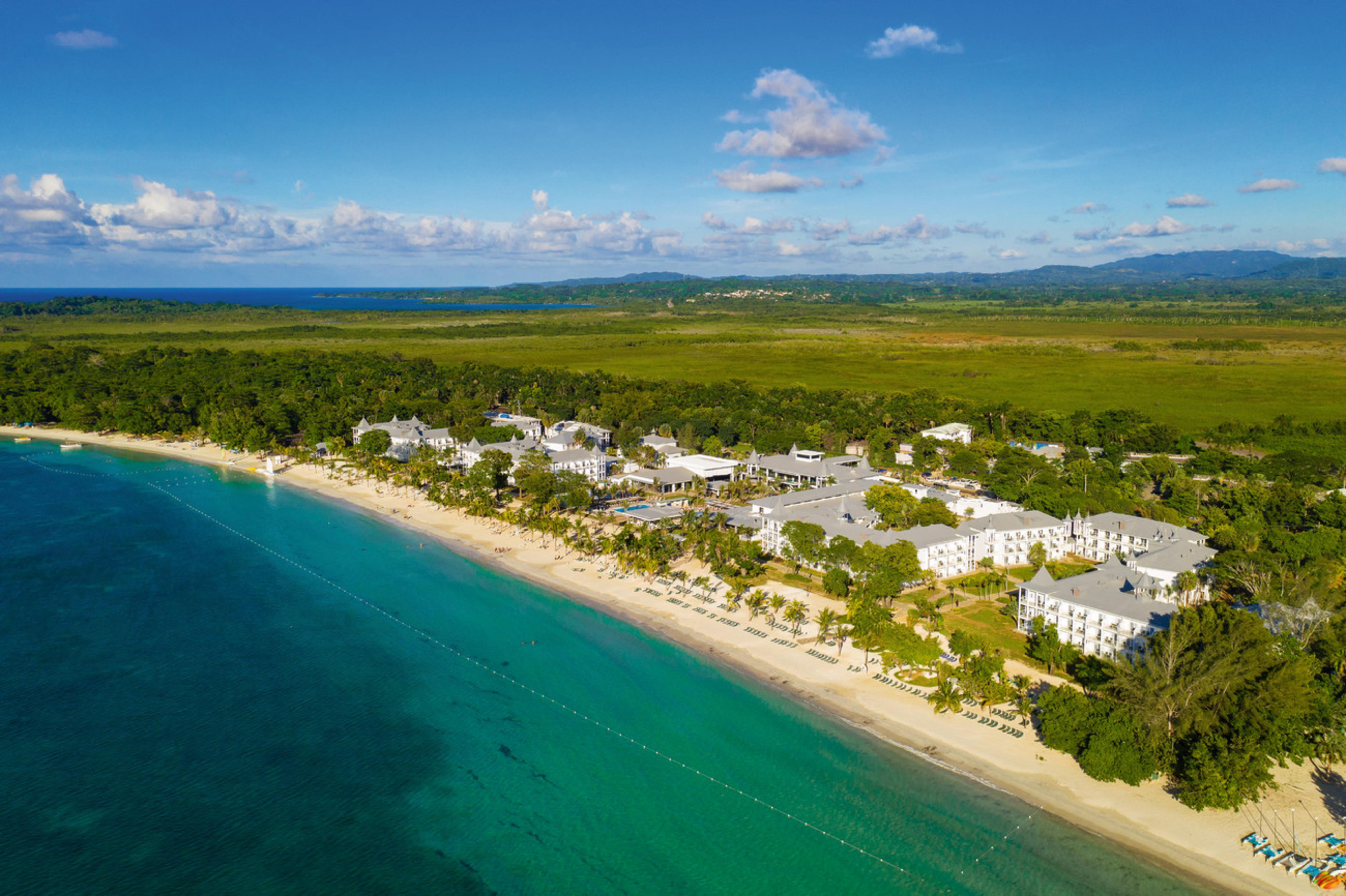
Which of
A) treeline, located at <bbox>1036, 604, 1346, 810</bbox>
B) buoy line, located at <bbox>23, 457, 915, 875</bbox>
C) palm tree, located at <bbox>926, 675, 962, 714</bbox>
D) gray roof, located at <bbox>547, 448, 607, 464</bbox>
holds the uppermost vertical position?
gray roof, located at <bbox>547, 448, 607, 464</bbox>

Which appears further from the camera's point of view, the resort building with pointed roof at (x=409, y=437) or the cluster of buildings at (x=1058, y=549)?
the resort building with pointed roof at (x=409, y=437)

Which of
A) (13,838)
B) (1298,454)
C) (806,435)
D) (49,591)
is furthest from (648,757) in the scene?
(1298,454)

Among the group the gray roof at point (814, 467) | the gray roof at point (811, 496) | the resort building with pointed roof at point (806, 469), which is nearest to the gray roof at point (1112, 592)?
the gray roof at point (811, 496)

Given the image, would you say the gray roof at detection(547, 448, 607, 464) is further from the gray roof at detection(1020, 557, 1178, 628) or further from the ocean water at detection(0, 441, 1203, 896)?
the gray roof at detection(1020, 557, 1178, 628)

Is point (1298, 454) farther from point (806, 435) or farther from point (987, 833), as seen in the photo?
point (987, 833)

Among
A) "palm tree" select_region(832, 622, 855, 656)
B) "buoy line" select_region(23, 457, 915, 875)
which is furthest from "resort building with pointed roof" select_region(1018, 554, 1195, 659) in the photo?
"buoy line" select_region(23, 457, 915, 875)

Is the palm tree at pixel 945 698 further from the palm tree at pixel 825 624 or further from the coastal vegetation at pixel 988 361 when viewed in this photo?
the coastal vegetation at pixel 988 361
